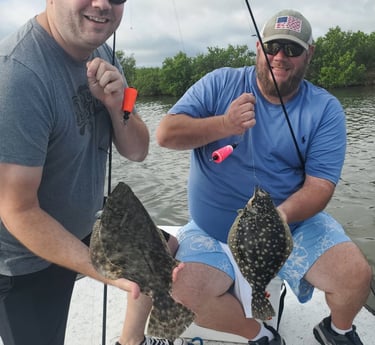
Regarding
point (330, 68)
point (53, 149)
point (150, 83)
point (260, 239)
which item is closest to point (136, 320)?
point (260, 239)

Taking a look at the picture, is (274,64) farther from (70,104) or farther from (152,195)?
(152,195)

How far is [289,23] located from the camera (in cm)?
359

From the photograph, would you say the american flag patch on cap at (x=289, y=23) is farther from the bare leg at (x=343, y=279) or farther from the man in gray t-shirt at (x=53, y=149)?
the bare leg at (x=343, y=279)

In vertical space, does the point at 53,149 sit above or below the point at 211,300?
above

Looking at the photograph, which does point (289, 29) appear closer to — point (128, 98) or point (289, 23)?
point (289, 23)

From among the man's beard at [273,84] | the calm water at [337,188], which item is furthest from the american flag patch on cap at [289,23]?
the calm water at [337,188]

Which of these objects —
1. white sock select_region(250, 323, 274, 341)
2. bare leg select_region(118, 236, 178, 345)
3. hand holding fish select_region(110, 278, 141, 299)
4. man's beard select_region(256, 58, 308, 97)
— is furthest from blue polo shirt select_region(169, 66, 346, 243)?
hand holding fish select_region(110, 278, 141, 299)

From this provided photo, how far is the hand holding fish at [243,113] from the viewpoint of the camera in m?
3.04

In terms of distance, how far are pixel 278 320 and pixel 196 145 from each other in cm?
174

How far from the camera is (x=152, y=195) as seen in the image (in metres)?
12.3

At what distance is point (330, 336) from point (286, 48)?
8.16 ft

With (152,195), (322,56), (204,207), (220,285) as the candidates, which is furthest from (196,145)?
(322,56)

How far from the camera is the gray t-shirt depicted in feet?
6.83

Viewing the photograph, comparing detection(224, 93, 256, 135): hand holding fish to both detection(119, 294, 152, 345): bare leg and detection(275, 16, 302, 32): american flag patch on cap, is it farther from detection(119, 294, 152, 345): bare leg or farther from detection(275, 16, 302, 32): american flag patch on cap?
detection(119, 294, 152, 345): bare leg
